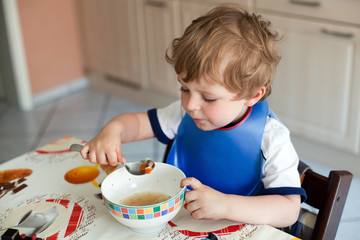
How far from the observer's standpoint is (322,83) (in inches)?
85.7

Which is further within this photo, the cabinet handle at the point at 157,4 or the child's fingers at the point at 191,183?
the cabinet handle at the point at 157,4

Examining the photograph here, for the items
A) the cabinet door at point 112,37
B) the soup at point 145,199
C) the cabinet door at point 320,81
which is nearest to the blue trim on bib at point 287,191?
the soup at point 145,199

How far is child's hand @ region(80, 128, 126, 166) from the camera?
1068mm

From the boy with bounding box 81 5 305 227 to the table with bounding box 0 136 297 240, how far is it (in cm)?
3

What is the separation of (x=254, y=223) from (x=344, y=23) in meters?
1.40

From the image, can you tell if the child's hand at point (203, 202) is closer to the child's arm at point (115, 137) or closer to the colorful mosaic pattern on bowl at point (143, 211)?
the colorful mosaic pattern on bowl at point (143, 211)

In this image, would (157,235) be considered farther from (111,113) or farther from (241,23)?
(111,113)

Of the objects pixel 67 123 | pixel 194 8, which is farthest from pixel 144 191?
pixel 67 123

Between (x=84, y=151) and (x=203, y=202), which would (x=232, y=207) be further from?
(x=84, y=151)

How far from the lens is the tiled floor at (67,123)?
8.39 feet

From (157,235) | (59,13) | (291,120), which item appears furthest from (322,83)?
(59,13)

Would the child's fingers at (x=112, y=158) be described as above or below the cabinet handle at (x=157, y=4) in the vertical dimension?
below

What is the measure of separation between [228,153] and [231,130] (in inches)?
2.3

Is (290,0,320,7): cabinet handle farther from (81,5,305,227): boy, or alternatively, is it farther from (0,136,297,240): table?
(0,136,297,240): table
